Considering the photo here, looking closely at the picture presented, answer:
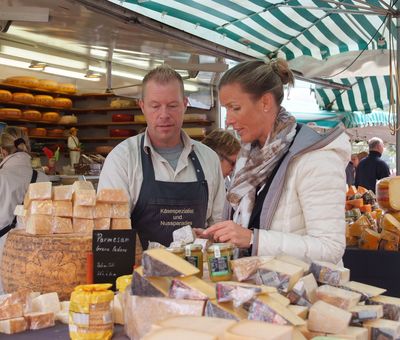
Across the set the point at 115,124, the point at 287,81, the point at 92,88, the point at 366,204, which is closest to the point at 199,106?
the point at 115,124

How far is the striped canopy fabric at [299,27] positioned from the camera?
4.93m

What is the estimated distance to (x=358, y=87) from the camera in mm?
9828

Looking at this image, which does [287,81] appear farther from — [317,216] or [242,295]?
[242,295]

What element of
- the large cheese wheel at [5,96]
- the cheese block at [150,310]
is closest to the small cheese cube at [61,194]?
the cheese block at [150,310]

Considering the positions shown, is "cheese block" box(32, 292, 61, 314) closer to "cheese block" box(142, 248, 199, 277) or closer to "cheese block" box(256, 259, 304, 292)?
"cheese block" box(142, 248, 199, 277)

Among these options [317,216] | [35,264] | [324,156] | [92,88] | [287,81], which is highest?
[92,88]

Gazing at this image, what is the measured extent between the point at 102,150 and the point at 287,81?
689 cm

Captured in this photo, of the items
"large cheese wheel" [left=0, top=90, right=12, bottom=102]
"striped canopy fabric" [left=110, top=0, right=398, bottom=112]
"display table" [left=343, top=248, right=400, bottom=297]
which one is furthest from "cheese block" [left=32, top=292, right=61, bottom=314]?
"large cheese wheel" [left=0, top=90, right=12, bottom=102]

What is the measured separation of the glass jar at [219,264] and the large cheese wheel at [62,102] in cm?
713

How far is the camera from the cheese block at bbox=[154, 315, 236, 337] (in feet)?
3.60

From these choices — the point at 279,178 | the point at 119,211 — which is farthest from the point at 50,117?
the point at 279,178

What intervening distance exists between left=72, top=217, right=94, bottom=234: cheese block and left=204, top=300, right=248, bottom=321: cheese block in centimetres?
77

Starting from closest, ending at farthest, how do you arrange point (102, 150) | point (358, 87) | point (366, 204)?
point (366, 204), point (102, 150), point (358, 87)

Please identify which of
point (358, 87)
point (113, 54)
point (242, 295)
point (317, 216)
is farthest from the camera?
point (358, 87)
